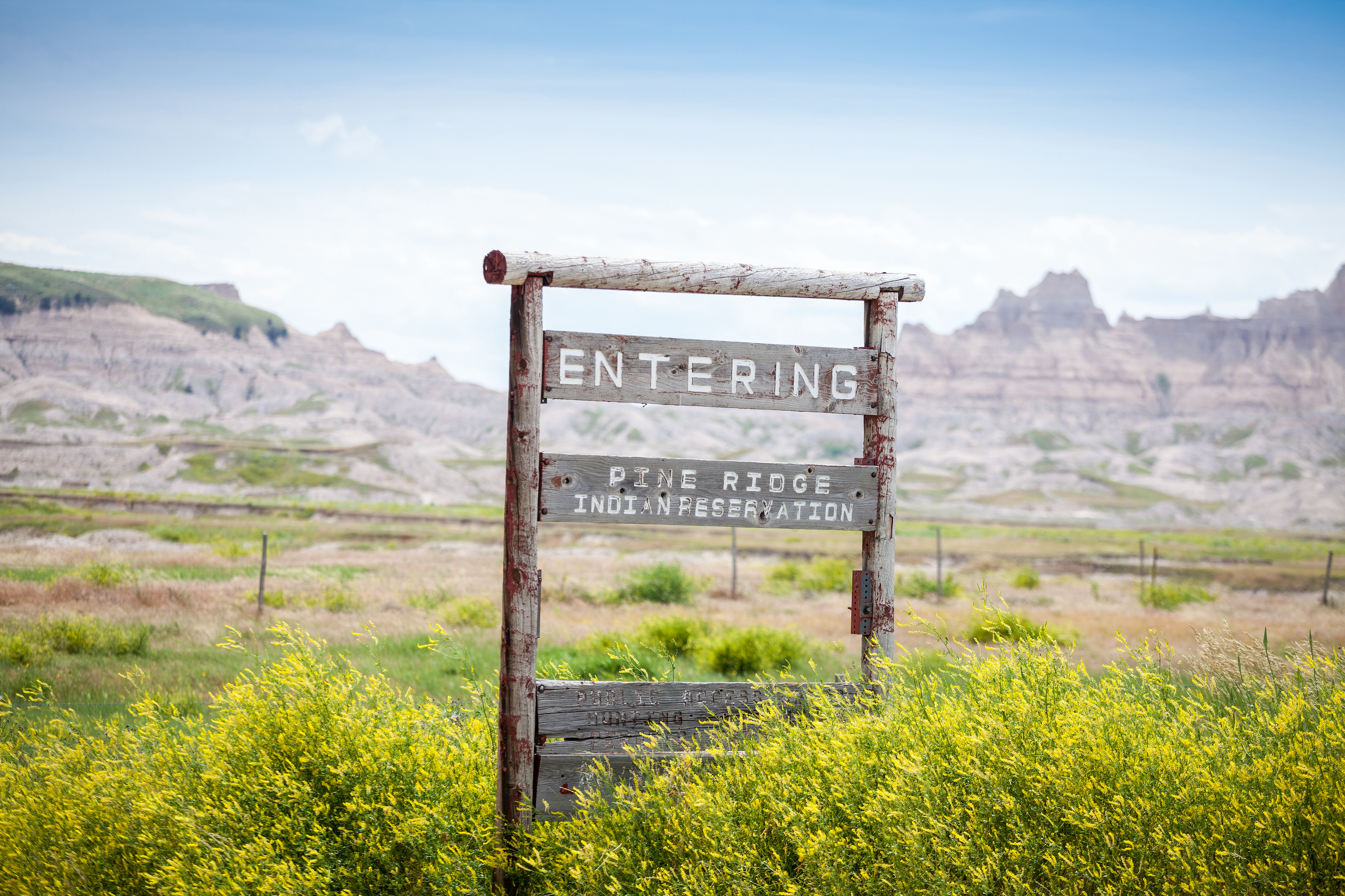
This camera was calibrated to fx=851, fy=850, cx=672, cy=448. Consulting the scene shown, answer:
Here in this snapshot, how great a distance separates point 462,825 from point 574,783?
543 millimetres

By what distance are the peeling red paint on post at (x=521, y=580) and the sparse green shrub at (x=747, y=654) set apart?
770cm

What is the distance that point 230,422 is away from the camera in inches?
4626

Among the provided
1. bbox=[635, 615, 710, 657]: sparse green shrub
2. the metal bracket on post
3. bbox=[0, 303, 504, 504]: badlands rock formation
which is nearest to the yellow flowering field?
the metal bracket on post

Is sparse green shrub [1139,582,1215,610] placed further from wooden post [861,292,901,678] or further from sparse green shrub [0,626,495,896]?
sparse green shrub [0,626,495,896]

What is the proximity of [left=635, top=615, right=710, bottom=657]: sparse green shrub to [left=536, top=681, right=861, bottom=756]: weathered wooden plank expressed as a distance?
7394 millimetres

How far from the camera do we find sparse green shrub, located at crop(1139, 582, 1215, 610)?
23.7 m

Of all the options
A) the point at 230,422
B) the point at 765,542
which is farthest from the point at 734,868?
the point at 230,422

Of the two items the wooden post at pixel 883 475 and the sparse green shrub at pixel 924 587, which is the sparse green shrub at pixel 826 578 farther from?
the wooden post at pixel 883 475

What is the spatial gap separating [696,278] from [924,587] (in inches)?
856

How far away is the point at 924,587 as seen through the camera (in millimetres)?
24234

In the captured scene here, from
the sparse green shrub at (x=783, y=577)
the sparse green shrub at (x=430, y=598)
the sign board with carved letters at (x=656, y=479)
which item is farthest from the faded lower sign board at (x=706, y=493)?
the sparse green shrub at (x=783, y=577)

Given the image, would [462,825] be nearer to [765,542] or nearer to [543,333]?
[543,333]

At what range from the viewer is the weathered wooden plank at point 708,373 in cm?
409

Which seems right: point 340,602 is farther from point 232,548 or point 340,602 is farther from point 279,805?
point 279,805
